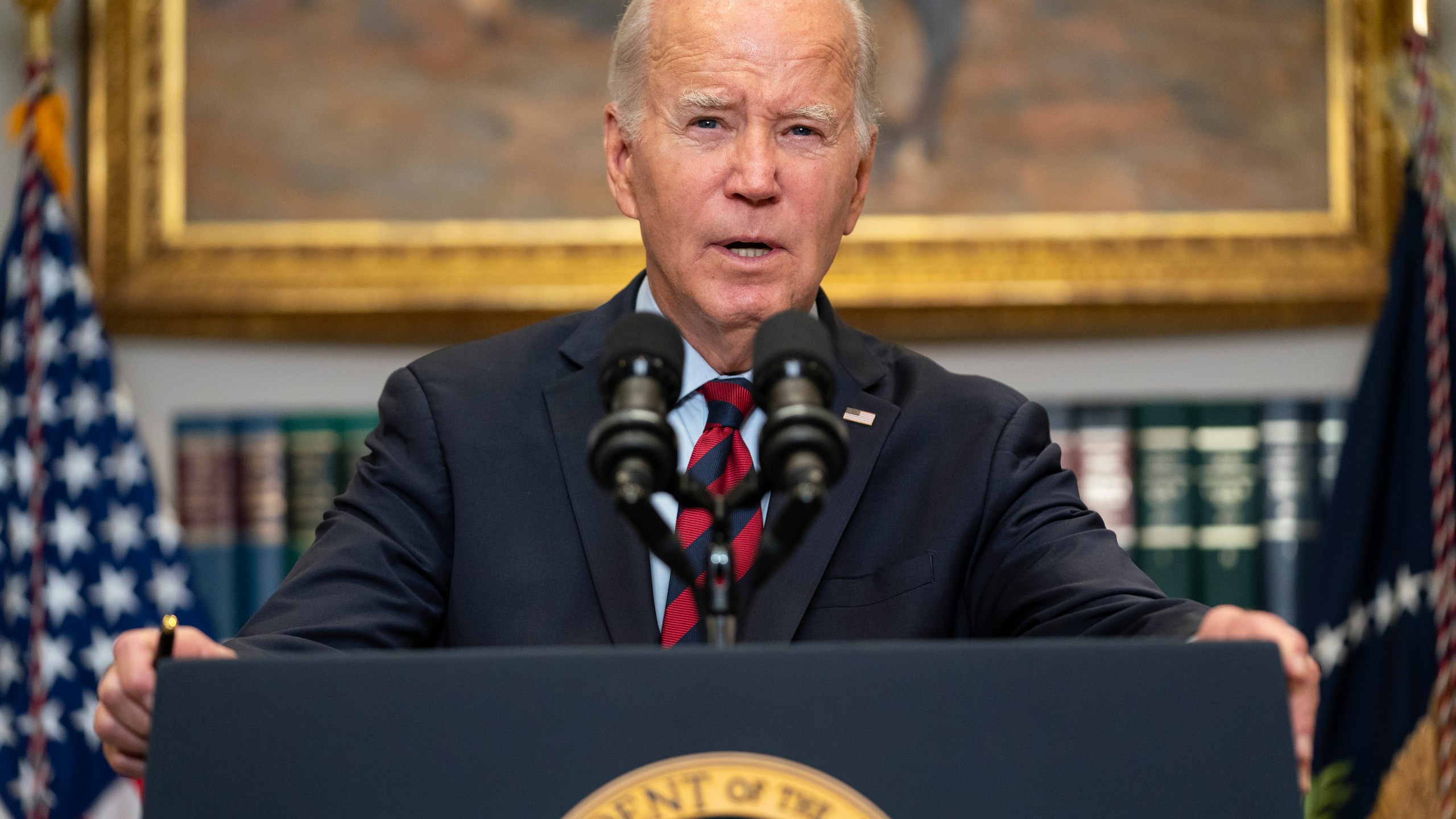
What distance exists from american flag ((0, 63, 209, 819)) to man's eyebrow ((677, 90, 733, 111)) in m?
2.43

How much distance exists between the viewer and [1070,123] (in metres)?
4.08

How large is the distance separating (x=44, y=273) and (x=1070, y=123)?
2.83 m

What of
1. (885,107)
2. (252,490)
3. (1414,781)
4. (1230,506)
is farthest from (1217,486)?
(252,490)

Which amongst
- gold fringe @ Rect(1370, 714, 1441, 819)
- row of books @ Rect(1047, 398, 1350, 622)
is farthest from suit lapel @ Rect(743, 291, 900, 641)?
gold fringe @ Rect(1370, 714, 1441, 819)

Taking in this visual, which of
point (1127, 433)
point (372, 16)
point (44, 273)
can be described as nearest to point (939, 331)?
point (1127, 433)

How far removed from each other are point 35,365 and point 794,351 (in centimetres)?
313

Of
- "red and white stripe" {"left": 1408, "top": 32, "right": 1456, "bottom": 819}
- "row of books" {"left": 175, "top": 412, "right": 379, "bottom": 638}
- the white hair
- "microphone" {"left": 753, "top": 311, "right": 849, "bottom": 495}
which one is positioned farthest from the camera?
"row of books" {"left": 175, "top": 412, "right": 379, "bottom": 638}

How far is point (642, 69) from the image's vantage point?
2027 millimetres

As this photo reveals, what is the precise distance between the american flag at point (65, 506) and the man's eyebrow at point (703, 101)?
2.43 m

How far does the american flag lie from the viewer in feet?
11.8

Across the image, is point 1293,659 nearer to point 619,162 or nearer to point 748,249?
point 748,249

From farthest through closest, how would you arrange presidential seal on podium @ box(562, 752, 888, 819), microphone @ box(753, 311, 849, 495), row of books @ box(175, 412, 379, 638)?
row of books @ box(175, 412, 379, 638) → microphone @ box(753, 311, 849, 495) → presidential seal on podium @ box(562, 752, 888, 819)

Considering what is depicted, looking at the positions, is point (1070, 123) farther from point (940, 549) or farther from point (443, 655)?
point (443, 655)

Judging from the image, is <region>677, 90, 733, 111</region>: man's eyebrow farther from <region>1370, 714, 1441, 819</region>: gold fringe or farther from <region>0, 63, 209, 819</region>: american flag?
<region>1370, 714, 1441, 819</region>: gold fringe
